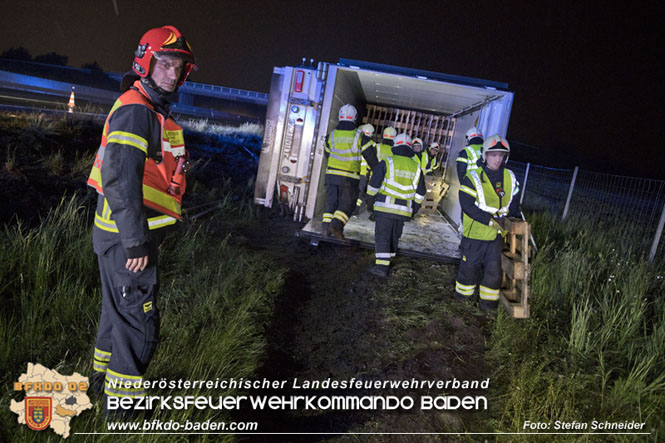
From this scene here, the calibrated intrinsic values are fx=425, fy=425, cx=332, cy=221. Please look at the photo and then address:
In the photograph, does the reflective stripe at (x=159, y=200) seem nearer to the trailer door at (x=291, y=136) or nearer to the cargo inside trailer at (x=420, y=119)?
the cargo inside trailer at (x=420, y=119)

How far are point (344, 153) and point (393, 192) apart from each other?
1435mm

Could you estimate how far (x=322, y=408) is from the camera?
10.0 feet

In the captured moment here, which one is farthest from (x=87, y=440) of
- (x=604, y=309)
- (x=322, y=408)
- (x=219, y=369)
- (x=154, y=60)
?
(x=604, y=309)

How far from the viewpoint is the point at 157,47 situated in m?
2.35

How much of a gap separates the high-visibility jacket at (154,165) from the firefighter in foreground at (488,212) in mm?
3200

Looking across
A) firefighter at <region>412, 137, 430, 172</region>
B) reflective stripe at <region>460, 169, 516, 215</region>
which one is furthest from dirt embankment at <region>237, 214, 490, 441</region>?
firefighter at <region>412, 137, 430, 172</region>

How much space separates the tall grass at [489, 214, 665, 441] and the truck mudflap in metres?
1.44

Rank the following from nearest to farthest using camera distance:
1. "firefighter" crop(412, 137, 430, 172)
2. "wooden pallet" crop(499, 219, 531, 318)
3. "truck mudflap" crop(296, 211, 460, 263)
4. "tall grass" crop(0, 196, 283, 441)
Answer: "tall grass" crop(0, 196, 283, 441)
"wooden pallet" crop(499, 219, 531, 318)
"truck mudflap" crop(296, 211, 460, 263)
"firefighter" crop(412, 137, 430, 172)

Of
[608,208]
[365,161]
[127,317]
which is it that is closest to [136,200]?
[127,317]

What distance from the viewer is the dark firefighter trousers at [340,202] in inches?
257

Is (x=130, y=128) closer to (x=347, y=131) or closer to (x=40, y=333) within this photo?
(x=40, y=333)

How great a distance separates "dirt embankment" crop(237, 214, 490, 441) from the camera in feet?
9.70

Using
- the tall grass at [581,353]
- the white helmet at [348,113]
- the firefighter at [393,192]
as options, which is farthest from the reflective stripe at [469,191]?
the white helmet at [348,113]

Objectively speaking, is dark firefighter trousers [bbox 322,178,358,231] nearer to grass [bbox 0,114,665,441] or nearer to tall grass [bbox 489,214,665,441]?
grass [bbox 0,114,665,441]
